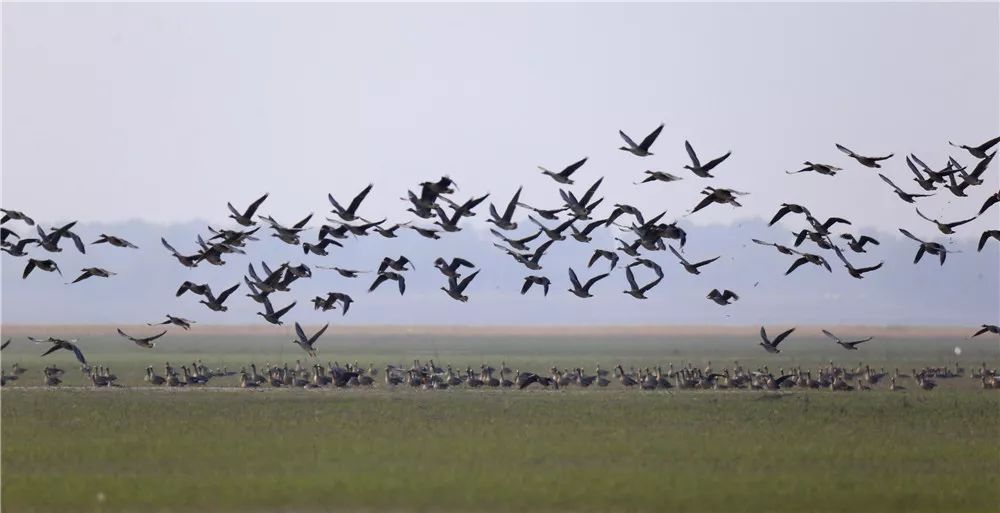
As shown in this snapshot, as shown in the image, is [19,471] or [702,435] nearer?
[19,471]

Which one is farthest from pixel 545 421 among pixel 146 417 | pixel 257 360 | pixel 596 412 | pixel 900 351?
pixel 900 351

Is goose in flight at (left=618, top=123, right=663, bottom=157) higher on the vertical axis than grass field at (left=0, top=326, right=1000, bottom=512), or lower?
higher

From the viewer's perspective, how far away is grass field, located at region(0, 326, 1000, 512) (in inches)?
1550

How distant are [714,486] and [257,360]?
240 ft

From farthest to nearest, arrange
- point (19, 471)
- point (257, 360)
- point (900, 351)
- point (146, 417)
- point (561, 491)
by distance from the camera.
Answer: point (900, 351)
point (257, 360)
point (146, 417)
point (19, 471)
point (561, 491)

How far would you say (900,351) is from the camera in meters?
129

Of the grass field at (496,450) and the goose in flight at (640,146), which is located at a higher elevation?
the goose in flight at (640,146)

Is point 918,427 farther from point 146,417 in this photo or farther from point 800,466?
point 146,417

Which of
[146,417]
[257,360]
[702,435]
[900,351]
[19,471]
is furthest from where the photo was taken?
[900,351]

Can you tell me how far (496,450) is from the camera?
149 ft

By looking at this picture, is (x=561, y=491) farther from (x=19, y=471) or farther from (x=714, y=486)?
(x=19, y=471)

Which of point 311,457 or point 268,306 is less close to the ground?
point 268,306

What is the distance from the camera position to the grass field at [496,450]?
129ft

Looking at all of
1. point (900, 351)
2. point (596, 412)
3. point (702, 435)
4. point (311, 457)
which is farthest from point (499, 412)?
point (900, 351)
